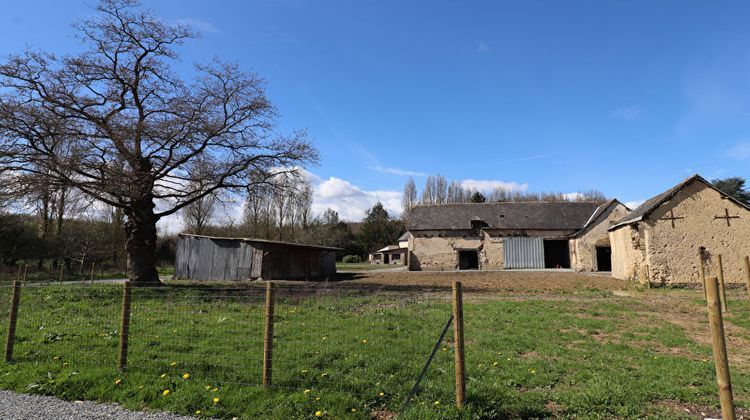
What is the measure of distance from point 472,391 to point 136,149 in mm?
17197

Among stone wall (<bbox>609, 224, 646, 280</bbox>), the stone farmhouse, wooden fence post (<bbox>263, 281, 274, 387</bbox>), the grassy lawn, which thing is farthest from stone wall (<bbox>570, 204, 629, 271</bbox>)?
wooden fence post (<bbox>263, 281, 274, 387</bbox>)

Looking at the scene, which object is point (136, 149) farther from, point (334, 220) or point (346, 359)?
point (334, 220)

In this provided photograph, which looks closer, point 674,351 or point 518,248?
point 674,351

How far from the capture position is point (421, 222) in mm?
37312

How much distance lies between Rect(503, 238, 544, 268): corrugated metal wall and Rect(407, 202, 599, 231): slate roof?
4.27 ft

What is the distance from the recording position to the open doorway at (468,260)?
121 ft

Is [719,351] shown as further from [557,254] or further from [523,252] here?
[557,254]

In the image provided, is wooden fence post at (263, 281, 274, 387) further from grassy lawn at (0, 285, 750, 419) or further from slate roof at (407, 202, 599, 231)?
slate roof at (407, 202, 599, 231)

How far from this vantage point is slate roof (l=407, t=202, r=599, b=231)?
119ft

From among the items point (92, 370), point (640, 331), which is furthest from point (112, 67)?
point (640, 331)

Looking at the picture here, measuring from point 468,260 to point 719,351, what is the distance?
1366 inches

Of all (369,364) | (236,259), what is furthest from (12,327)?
(236,259)

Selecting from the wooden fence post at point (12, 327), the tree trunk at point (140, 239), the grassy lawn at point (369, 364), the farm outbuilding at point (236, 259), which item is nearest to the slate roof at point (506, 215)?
the farm outbuilding at point (236, 259)

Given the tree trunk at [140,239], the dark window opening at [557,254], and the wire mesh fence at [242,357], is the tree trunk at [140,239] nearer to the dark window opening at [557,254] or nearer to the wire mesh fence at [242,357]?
the wire mesh fence at [242,357]
